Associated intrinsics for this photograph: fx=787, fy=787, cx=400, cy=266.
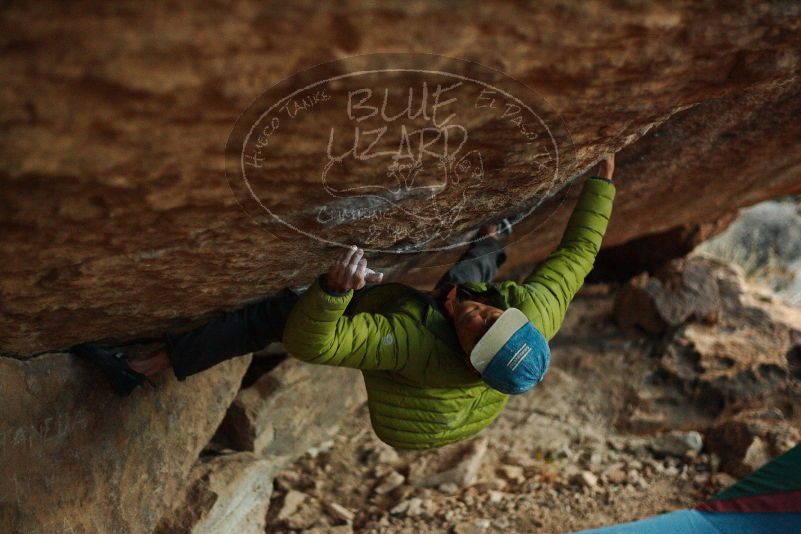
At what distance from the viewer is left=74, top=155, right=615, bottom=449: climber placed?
2885 millimetres

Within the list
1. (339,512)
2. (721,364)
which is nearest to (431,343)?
(339,512)

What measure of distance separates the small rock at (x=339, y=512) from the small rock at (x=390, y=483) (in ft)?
0.87

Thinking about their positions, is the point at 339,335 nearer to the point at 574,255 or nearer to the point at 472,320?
the point at 472,320

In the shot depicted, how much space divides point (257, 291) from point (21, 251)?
1163 mm

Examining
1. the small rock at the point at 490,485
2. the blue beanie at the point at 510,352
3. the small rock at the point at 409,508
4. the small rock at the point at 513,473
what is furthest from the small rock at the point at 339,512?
the blue beanie at the point at 510,352

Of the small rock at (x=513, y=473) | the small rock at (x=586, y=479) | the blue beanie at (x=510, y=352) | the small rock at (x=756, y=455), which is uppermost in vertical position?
the blue beanie at (x=510, y=352)

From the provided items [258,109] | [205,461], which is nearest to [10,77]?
[258,109]

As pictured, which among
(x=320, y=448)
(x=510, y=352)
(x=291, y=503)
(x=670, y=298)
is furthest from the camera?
(x=670, y=298)

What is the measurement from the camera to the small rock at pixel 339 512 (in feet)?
14.7

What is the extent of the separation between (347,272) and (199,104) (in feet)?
3.12

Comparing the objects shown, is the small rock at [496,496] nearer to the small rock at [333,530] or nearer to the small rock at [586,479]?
the small rock at [586,479]

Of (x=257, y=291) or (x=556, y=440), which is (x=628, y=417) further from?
(x=257, y=291)

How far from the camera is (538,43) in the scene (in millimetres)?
2035

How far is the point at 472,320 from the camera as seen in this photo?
3018 mm
